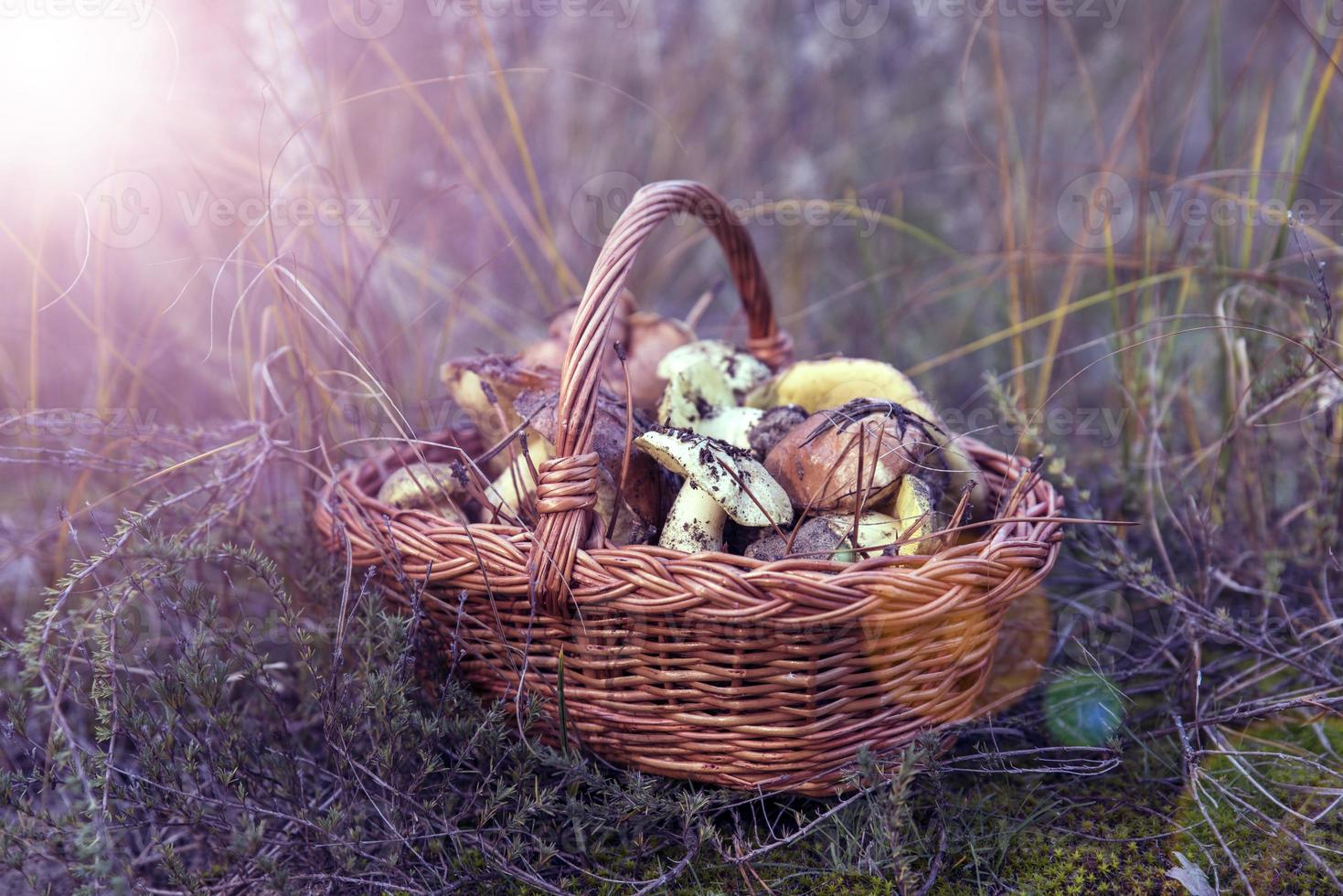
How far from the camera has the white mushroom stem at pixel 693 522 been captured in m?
1.25

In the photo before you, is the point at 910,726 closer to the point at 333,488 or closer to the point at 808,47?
the point at 333,488

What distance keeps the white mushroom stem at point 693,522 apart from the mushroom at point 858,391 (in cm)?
35

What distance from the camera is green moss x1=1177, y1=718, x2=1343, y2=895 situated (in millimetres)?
1150

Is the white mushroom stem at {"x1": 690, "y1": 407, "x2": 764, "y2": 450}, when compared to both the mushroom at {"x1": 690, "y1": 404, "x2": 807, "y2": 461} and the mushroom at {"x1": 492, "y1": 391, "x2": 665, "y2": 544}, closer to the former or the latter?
the mushroom at {"x1": 690, "y1": 404, "x2": 807, "y2": 461}

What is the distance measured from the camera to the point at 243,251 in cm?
201

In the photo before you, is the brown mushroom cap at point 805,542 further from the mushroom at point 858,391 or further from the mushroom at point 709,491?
the mushroom at point 858,391

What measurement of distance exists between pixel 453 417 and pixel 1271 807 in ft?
6.04

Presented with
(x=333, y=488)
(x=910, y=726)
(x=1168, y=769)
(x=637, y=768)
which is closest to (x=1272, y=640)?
(x=1168, y=769)

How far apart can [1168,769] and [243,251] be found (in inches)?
86.6

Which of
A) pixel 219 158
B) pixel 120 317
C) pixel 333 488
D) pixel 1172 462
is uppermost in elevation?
pixel 219 158

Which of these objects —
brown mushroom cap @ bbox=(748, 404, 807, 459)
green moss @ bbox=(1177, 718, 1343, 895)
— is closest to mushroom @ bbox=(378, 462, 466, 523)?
brown mushroom cap @ bbox=(748, 404, 807, 459)

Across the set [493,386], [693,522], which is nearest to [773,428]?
[693,522]

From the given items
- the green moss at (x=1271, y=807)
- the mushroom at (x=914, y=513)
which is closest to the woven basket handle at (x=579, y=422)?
the mushroom at (x=914, y=513)

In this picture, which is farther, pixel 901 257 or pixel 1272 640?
pixel 901 257
